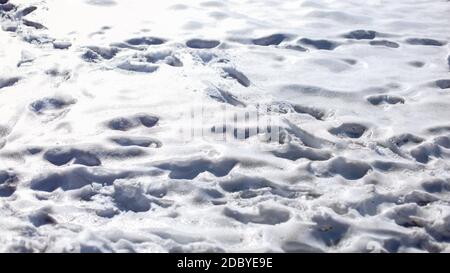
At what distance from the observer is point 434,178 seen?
11.3ft

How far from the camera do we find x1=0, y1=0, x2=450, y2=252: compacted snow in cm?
301

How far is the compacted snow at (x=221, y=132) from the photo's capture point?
301cm

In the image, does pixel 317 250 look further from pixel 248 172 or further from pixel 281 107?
pixel 281 107

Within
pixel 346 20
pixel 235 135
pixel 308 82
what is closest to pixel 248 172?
pixel 235 135

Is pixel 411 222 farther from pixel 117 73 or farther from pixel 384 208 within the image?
pixel 117 73

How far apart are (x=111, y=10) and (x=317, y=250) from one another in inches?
178

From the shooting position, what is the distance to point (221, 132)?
392 cm

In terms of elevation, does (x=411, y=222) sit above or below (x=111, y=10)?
below

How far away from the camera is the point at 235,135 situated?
3.89 meters

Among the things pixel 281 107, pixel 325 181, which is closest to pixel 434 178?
pixel 325 181

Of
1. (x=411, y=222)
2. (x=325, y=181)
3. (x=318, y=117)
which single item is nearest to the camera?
(x=411, y=222)
